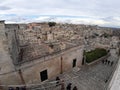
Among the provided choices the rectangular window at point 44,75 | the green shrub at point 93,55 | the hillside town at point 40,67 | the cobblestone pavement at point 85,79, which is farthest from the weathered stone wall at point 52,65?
the green shrub at point 93,55

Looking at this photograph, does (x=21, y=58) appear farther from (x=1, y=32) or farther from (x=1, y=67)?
(x=1, y=32)

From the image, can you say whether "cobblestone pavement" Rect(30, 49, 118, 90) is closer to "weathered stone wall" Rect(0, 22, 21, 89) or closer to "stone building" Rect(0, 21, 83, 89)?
"stone building" Rect(0, 21, 83, 89)

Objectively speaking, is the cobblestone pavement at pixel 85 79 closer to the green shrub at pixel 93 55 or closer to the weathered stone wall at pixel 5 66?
the green shrub at pixel 93 55

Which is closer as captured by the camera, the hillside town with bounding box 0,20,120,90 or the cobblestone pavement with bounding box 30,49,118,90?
Result: the hillside town with bounding box 0,20,120,90

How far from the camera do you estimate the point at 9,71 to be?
1251 cm

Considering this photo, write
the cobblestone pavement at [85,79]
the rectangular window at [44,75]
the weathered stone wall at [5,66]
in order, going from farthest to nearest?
the cobblestone pavement at [85,79]
the rectangular window at [44,75]
the weathered stone wall at [5,66]

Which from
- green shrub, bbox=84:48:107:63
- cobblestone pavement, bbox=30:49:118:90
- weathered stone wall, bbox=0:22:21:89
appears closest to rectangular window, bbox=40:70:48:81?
cobblestone pavement, bbox=30:49:118:90

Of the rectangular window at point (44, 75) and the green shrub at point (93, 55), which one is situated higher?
the rectangular window at point (44, 75)

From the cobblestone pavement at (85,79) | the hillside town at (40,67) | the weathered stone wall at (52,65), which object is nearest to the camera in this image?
the hillside town at (40,67)

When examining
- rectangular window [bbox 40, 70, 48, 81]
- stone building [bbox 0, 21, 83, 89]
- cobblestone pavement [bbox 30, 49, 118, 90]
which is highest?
stone building [bbox 0, 21, 83, 89]

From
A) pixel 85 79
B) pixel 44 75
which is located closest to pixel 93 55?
pixel 85 79

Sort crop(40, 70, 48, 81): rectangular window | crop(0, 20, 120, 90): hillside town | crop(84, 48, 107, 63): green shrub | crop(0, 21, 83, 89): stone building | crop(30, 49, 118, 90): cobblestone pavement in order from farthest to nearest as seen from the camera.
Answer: crop(84, 48, 107, 63): green shrub → crop(30, 49, 118, 90): cobblestone pavement → crop(40, 70, 48, 81): rectangular window → crop(0, 20, 120, 90): hillside town → crop(0, 21, 83, 89): stone building

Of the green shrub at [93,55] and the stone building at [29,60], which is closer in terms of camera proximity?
the stone building at [29,60]

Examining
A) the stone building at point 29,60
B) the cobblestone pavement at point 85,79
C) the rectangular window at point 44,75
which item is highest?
the stone building at point 29,60
